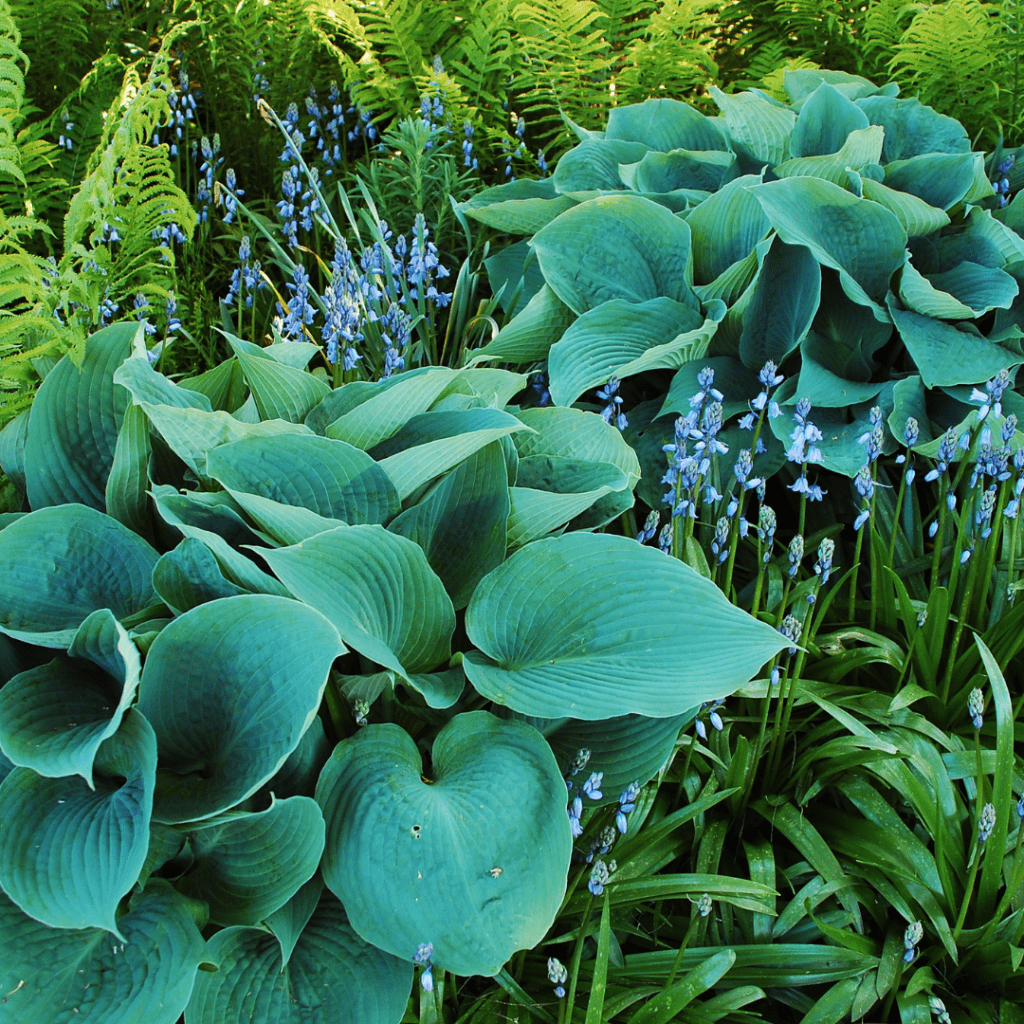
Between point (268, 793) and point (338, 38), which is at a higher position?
point (338, 38)

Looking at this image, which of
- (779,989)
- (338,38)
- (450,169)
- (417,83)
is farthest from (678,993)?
(338,38)

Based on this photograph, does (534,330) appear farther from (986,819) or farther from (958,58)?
(958,58)

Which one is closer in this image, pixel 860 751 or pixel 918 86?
pixel 860 751

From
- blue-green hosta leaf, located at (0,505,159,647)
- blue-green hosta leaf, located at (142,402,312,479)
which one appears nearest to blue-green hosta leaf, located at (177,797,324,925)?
blue-green hosta leaf, located at (0,505,159,647)

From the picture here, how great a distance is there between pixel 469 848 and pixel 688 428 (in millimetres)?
943

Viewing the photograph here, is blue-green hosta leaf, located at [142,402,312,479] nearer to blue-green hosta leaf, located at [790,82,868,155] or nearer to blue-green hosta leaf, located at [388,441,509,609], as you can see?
blue-green hosta leaf, located at [388,441,509,609]

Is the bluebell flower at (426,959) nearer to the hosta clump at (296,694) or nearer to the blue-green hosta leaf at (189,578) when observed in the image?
the hosta clump at (296,694)

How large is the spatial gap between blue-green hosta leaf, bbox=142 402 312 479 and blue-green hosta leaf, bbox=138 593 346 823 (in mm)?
373

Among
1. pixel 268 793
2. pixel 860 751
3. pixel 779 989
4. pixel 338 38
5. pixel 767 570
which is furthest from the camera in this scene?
pixel 338 38

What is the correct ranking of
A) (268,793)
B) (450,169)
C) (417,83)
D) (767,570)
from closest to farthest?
(268,793), (767,570), (450,169), (417,83)

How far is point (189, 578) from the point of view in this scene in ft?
4.82

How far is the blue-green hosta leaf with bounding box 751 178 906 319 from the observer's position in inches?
90.7

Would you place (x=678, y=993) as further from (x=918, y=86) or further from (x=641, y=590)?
(x=918, y=86)

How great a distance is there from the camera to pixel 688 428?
6.12 feet
